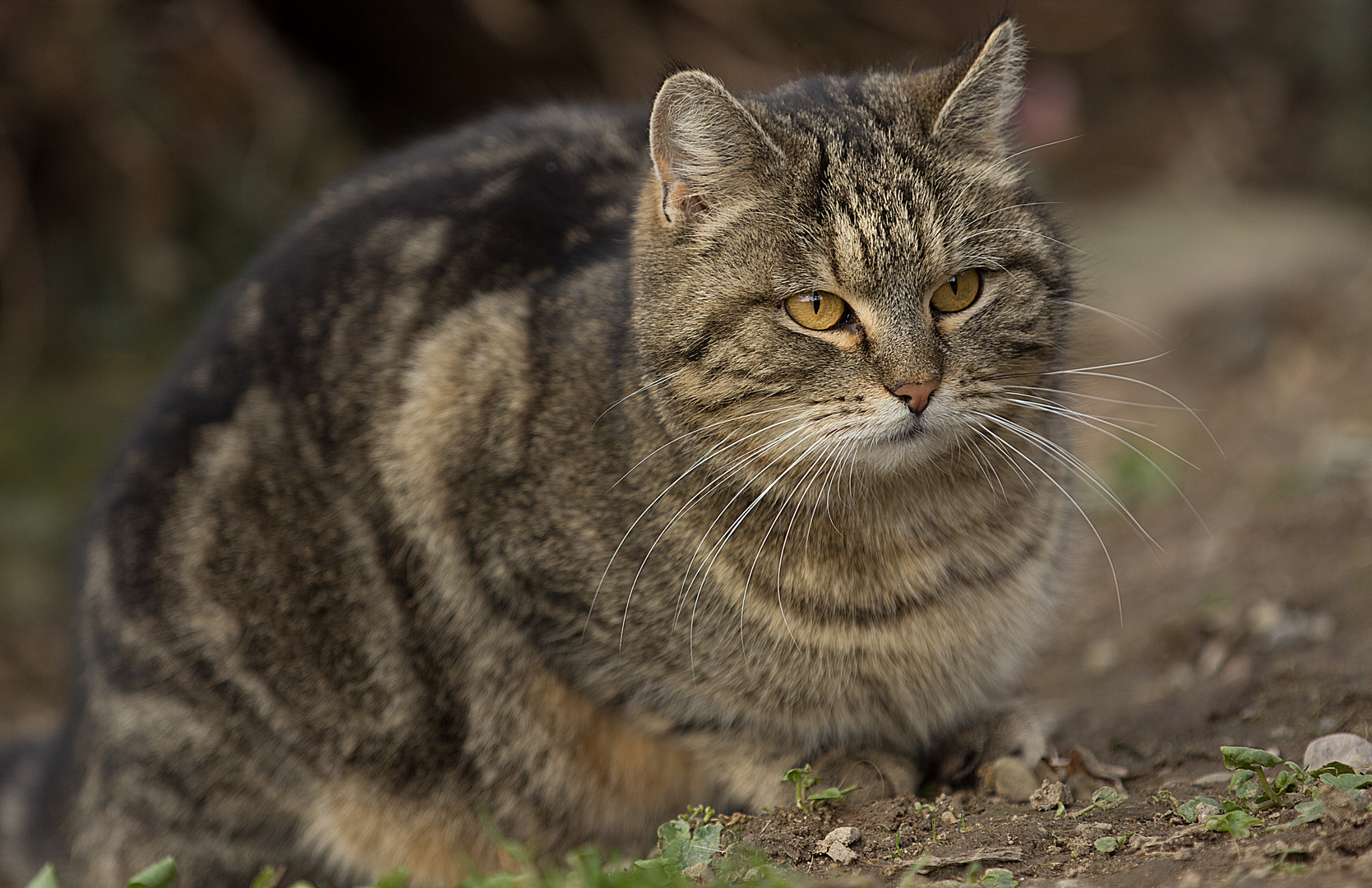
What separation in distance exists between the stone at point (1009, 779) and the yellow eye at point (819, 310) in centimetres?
113

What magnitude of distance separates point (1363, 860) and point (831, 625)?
3.81 ft

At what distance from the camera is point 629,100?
5672 millimetres

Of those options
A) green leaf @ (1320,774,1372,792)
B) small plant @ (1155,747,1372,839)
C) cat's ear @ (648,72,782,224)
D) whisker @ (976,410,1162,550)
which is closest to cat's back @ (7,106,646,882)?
cat's ear @ (648,72,782,224)

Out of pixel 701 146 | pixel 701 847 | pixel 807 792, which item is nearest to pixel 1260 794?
pixel 807 792

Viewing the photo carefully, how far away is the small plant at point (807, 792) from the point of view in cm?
262

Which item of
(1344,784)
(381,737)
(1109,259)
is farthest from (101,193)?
(1344,784)

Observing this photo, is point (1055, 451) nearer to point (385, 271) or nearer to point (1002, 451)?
point (1002, 451)

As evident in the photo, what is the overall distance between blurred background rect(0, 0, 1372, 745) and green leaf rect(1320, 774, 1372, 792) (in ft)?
6.35

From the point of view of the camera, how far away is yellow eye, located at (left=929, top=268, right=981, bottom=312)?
8.41ft

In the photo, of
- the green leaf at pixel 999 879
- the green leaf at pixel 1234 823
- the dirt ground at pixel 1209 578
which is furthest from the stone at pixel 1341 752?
the green leaf at pixel 999 879

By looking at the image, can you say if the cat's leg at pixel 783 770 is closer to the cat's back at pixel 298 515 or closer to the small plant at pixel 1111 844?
the small plant at pixel 1111 844

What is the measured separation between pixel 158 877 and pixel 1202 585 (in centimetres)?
346

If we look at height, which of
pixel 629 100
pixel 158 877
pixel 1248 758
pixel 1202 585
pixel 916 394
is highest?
pixel 629 100

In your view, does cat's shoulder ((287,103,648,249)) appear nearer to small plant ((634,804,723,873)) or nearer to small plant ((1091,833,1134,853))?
small plant ((634,804,723,873))
